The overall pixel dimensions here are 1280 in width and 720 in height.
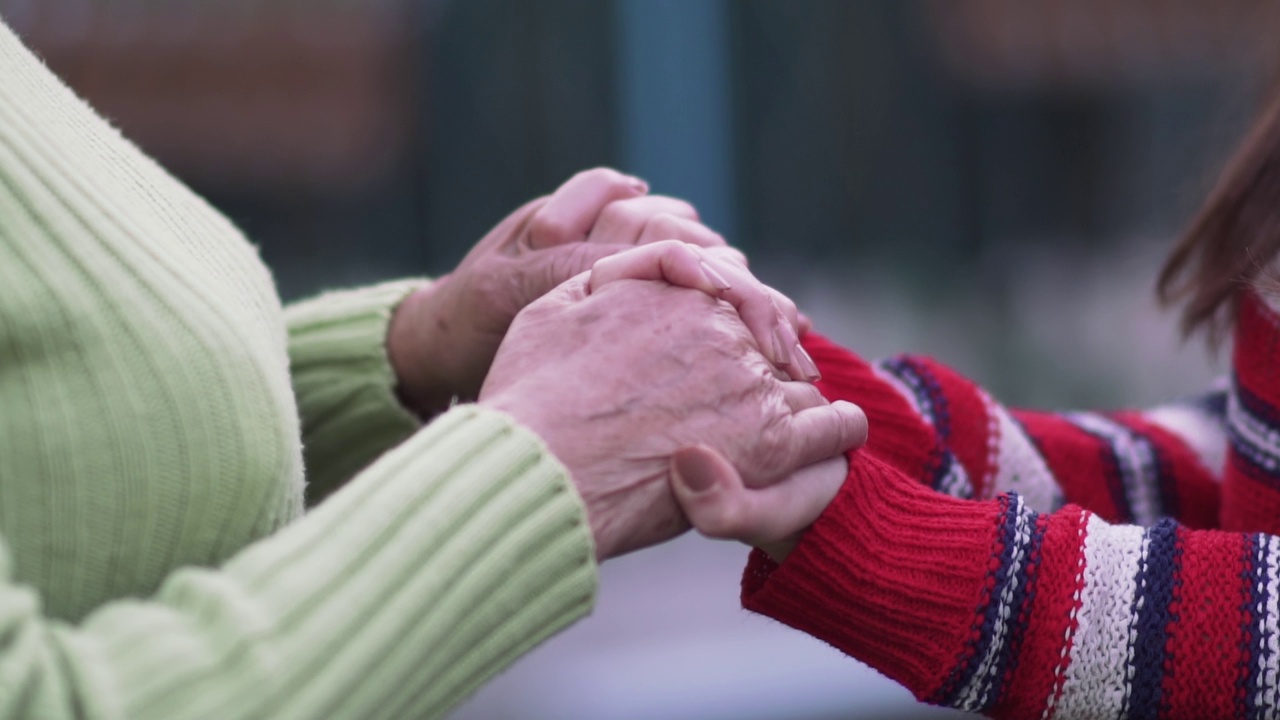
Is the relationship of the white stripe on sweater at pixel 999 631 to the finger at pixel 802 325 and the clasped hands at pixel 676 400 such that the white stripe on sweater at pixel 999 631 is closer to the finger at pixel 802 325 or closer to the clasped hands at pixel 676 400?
the clasped hands at pixel 676 400

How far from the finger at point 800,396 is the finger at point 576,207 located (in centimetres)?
31

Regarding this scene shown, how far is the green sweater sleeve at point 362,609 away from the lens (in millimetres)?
727

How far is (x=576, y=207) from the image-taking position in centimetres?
125

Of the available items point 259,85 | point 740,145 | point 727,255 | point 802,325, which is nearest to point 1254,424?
point 802,325

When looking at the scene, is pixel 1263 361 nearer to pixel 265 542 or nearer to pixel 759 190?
pixel 265 542

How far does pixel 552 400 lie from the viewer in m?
0.91

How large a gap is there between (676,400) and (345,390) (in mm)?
539

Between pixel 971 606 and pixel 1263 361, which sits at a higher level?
pixel 1263 361

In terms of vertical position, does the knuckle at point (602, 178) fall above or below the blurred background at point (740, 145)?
above

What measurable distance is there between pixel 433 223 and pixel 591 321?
290 centimetres

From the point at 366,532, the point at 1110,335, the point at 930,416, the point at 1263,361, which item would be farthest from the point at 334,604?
the point at 1110,335

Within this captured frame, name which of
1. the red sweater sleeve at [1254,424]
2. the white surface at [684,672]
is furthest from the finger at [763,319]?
the white surface at [684,672]

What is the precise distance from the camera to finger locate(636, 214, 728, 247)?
3.92 feet

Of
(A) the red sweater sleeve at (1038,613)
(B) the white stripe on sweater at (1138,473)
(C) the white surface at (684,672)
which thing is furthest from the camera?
(C) the white surface at (684,672)
